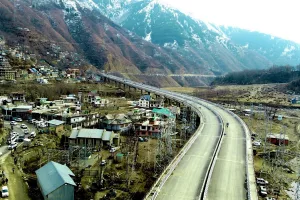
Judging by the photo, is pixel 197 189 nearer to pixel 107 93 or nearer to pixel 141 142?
pixel 141 142

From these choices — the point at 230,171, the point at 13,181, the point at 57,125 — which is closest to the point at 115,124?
the point at 57,125

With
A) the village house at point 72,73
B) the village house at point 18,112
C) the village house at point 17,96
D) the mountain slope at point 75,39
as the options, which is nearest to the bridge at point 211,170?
the village house at point 18,112

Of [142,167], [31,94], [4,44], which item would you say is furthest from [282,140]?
[4,44]

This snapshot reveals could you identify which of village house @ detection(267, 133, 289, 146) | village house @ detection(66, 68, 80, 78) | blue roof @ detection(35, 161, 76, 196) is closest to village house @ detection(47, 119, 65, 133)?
blue roof @ detection(35, 161, 76, 196)

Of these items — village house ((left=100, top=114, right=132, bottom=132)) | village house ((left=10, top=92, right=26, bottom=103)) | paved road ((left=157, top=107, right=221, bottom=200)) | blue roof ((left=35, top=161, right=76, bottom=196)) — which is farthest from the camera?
village house ((left=10, top=92, right=26, bottom=103))

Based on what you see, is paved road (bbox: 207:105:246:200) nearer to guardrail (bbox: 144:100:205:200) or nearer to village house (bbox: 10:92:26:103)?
guardrail (bbox: 144:100:205:200)

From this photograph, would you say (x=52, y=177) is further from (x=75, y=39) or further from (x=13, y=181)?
(x=75, y=39)

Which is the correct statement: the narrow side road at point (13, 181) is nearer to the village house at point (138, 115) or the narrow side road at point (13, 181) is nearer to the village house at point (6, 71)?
the village house at point (138, 115)
